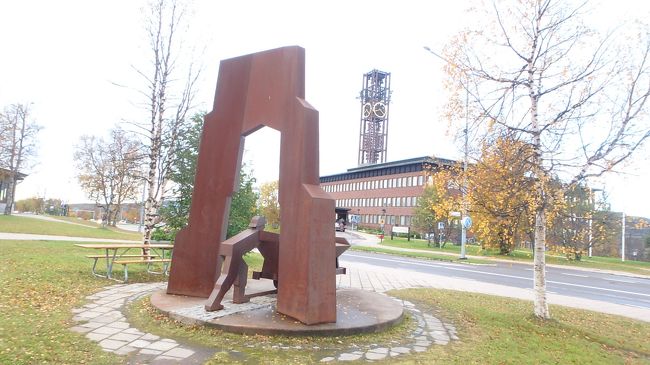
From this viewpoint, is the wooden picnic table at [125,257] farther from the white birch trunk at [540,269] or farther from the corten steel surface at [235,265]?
the white birch trunk at [540,269]

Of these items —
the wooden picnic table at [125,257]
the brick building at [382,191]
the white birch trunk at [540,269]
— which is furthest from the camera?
the brick building at [382,191]

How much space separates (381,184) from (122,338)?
242 feet

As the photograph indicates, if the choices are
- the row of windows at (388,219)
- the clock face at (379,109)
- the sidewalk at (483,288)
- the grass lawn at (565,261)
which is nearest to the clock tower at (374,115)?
the clock face at (379,109)

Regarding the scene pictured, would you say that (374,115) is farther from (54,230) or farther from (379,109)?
(54,230)

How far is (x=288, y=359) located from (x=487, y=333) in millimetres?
3802

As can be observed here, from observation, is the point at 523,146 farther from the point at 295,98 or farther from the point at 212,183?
the point at 212,183

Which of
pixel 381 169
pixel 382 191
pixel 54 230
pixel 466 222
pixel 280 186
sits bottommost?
pixel 54 230

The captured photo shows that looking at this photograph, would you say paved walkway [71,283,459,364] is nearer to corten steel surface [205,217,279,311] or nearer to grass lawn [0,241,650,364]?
grass lawn [0,241,650,364]

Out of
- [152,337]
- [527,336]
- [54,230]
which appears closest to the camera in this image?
[152,337]

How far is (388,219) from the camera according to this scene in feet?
248

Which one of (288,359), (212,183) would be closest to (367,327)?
(288,359)

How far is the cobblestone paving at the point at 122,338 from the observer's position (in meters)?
4.96

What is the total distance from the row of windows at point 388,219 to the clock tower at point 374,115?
1141cm

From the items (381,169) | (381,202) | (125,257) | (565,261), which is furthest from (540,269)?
(381,169)
